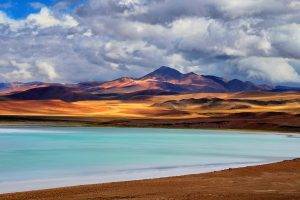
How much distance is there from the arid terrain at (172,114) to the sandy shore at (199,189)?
1982 inches

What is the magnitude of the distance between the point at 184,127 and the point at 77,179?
182 feet

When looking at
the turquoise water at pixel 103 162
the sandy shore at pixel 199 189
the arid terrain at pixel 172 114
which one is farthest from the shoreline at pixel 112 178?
the arid terrain at pixel 172 114

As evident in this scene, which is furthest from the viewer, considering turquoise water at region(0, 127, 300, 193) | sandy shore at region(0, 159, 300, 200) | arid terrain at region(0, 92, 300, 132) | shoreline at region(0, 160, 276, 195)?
arid terrain at region(0, 92, 300, 132)

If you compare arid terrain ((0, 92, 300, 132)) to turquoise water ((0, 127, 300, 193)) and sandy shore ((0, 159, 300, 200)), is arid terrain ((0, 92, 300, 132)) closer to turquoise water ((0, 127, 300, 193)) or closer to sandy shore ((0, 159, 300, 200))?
turquoise water ((0, 127, 300, 193))

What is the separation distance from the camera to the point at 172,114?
359 ft

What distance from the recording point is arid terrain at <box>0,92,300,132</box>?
79.4m

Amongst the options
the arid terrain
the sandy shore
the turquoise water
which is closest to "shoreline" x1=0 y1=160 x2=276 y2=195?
the turquoise water

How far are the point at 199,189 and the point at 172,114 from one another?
3621 inches

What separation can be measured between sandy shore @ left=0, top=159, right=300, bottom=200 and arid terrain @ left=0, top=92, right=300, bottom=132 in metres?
50.4

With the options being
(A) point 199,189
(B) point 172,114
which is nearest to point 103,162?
(A) point 199,189

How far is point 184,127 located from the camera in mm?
76562

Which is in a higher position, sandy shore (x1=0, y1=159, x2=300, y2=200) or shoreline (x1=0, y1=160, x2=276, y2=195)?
shoreline (x1=0, y1=160, x2=276, y2=195)

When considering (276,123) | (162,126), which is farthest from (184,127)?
(276,123)

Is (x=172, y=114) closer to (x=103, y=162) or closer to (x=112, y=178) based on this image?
(x=103, y=162)
